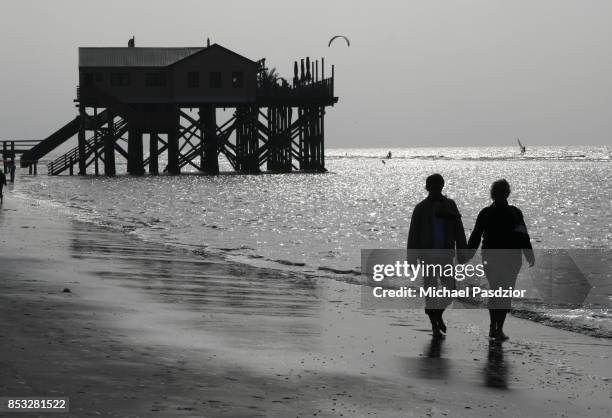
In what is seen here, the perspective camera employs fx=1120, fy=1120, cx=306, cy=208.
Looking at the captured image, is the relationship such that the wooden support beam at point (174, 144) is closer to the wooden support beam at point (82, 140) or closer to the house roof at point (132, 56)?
the house roof at point (132, 56)

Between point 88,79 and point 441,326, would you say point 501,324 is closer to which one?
point 441,326

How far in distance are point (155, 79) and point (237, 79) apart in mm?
5850

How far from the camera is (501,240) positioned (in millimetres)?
11680

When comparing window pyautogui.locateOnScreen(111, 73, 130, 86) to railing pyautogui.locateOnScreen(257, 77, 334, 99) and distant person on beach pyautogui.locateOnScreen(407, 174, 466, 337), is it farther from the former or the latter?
distant person on beach pyautogui.locateOnScreen(407, 174, 466, 337)

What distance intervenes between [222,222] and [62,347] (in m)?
31.8

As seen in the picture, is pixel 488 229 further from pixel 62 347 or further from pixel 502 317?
pixel 62 347

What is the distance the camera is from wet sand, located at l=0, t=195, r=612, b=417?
8.45m

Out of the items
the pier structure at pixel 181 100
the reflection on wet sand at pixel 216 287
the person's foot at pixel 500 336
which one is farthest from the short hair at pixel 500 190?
the pier structure at pixel 181 100

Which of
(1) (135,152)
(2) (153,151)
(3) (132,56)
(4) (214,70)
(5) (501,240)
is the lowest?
(5) (501,240)

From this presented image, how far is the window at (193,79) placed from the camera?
3130 inches

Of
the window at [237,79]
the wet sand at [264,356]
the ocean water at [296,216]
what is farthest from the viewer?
the window at [237,79]

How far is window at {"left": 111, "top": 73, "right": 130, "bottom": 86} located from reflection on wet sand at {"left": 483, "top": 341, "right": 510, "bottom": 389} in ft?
228

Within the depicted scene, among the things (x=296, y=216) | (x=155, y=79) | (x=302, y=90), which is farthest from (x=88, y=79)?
(x=296, y=216)

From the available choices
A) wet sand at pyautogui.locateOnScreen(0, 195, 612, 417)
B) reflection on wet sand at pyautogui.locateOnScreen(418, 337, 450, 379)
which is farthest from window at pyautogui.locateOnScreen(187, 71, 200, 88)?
reflection on wet sand at pyautogui.locateOnScreen(418, 337, 450, 379)
